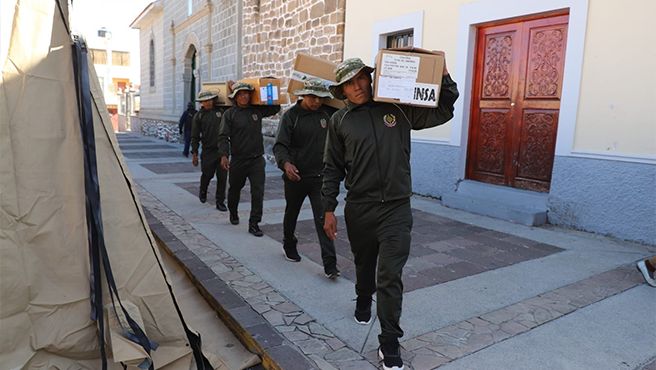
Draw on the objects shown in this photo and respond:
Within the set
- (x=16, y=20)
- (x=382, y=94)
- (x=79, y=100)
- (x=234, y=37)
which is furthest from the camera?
(x=234, y=37)

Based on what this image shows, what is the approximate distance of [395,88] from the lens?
2699 millimetres

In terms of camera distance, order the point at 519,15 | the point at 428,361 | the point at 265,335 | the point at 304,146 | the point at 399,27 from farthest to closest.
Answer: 1. the point at 399,27
2. the point at 519,15
3. the point at 304,146
4. the point at 265,335
5. the point at 428,361

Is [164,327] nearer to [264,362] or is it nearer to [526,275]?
[264,362]

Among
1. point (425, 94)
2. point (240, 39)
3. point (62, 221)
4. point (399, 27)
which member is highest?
point (240, 39)

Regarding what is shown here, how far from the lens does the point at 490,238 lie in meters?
5.46

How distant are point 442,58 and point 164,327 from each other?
2.16 m

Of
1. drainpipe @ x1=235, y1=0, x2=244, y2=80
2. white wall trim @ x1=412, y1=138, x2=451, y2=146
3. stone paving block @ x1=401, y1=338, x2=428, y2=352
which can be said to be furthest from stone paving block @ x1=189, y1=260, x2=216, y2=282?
drainpipe @ x1=235, y1=0, x2=244, y2=80

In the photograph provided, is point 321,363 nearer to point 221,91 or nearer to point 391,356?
point 391,356

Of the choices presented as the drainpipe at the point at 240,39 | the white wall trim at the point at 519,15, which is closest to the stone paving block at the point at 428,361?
the white wall trim at the point at 519,15

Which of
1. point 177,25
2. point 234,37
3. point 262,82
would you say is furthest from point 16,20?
point 177,25

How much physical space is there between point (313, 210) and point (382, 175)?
1585 mm

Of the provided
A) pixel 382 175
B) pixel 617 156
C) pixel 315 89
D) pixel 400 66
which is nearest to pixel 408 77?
pixel 400 66

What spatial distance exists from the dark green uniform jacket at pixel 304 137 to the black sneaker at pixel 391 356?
194 centimetres

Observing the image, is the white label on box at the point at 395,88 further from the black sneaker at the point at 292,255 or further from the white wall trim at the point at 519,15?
the white wall trim at the point at 519,15
